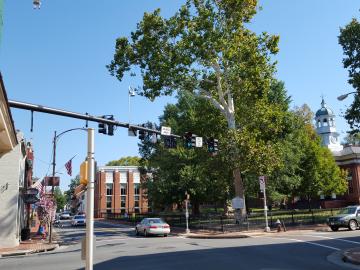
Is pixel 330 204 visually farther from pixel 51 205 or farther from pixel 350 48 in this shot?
pixel 51 205

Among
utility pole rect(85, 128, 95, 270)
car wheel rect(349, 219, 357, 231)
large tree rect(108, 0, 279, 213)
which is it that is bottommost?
car wheel rect(349, 219, 357, 231)

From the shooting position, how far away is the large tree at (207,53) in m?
33.3

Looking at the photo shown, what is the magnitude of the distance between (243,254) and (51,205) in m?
18.4

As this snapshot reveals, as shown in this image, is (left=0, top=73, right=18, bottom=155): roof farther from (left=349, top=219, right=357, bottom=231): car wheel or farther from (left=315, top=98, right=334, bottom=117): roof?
(left=315, top=98, right=334, bottom=117): roof

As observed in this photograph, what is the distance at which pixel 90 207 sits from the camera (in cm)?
817

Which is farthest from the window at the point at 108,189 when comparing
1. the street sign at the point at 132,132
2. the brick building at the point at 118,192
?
the street sign at the point at 132,132

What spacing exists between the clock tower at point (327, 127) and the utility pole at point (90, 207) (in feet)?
280

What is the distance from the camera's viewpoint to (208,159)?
35656 millimetres

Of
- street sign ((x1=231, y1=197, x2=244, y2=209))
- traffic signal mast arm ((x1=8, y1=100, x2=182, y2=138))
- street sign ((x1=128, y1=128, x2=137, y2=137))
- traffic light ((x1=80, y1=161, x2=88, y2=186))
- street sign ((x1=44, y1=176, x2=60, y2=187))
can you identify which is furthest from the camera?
street sign ((x1=44, y1=176, x2=60, y2=187))

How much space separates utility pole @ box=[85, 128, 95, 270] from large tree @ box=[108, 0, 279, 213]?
79.5ft

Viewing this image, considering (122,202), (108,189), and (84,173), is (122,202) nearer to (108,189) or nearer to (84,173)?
(108,189)

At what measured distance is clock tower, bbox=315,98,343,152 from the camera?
292 feet

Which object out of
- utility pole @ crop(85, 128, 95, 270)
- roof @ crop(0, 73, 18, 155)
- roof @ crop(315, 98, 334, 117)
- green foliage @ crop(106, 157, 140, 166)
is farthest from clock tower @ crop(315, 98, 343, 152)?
utility pole @ crop(85, 128, 95, 270)

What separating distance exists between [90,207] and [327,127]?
87.6 m
